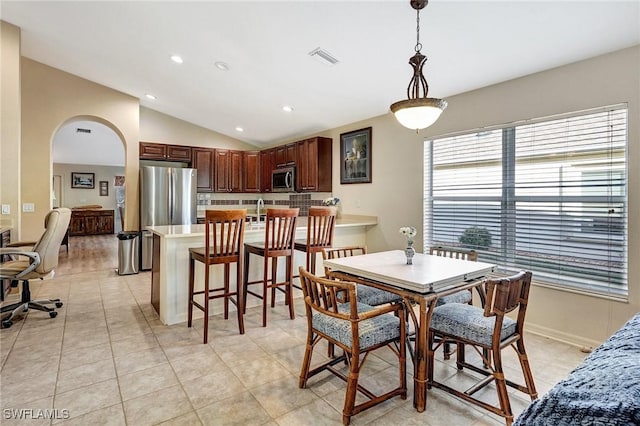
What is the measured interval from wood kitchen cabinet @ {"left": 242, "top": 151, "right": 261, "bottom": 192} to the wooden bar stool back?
3.36m

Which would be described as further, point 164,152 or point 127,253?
point 164,152

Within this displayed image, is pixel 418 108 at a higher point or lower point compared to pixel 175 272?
higher

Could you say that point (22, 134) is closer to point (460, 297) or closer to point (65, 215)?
point (65, 215)

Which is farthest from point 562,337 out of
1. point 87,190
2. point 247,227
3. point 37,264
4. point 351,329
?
point 87,190

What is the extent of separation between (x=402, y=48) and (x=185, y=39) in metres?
2.22

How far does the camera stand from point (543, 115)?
291cm

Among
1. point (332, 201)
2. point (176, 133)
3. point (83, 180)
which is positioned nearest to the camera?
point (332, 201)

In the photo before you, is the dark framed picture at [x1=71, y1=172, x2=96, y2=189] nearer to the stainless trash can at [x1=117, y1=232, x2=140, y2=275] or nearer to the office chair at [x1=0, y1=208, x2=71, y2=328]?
the stainless trash can at [x1=117, y1=232, x2=140, y2=275]

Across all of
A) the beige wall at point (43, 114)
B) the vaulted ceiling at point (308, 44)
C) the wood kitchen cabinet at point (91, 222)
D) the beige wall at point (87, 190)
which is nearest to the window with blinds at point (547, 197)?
the vaulted ceiling at point (308, 44)

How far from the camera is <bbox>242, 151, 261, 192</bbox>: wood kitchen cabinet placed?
6.67 metres

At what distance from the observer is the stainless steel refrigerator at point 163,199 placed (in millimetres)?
5395

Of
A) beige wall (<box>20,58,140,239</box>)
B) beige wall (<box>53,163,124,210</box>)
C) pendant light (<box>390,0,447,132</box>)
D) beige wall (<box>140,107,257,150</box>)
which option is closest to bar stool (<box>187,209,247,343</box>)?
pendant light (<box>390,0,447,132</box>)

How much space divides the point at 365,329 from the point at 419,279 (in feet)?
1.42

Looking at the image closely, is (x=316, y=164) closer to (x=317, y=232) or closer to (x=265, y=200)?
(x=317, y=232)
